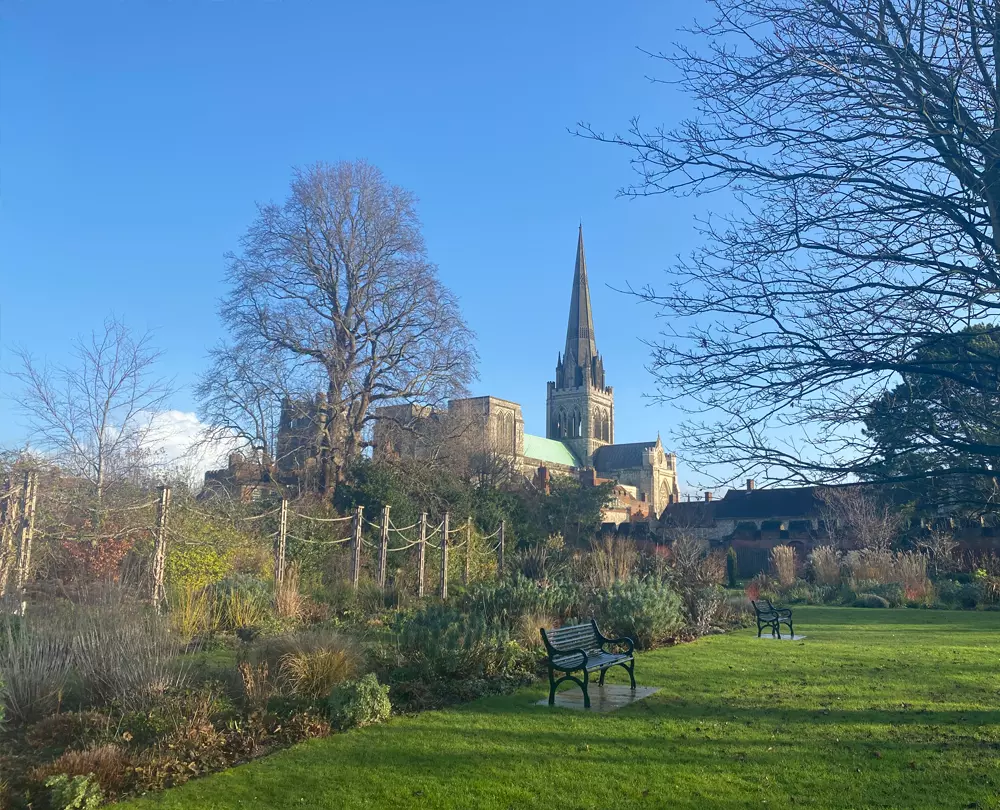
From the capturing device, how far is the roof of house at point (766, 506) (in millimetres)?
44125

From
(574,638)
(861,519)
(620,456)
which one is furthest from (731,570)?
(620,456)

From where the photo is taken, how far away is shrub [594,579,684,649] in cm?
1068

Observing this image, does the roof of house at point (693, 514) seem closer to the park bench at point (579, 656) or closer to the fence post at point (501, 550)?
the fence post at point (501, 550)

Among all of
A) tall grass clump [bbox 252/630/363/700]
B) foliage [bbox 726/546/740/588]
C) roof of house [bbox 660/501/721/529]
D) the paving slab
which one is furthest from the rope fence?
roof of house [bbox 660/501/721/529]

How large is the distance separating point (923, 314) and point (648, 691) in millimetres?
4245

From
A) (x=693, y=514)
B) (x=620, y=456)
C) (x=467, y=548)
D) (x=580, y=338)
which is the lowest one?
(x=467, y=548)

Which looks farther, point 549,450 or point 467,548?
point 549,450

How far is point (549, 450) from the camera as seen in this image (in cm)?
8975

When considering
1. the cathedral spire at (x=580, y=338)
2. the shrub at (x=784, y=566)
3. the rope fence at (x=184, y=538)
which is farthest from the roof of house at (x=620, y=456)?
the rope fence at (x=184, y=538)

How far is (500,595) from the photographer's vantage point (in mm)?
10945

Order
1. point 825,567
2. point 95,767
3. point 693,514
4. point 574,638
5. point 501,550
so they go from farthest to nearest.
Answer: point 693,514 < point 825,567 < point 501,550 < point 574,638 < point 95,767

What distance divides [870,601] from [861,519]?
30.9ft

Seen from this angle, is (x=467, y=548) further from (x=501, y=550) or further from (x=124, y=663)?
(x=124, y=663)

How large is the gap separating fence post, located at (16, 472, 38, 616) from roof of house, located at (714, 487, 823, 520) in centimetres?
3951
